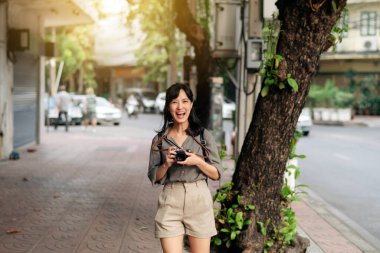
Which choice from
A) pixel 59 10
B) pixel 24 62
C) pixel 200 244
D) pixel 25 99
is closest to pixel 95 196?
pixel 200 244

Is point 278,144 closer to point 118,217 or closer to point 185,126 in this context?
point 185,126

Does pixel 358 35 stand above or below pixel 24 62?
above

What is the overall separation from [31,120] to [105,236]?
13.0 metres

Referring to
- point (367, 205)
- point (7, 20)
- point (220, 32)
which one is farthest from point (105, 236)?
point (7, 20)

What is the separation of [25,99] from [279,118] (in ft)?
46.4

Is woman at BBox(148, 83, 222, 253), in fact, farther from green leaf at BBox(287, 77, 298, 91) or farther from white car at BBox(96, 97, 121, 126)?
white car at BBox(96, 97, 121, 126)

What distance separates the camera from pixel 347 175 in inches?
520

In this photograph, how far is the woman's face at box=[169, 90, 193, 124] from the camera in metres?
4.11

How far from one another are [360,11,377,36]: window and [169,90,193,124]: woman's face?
38.4 m

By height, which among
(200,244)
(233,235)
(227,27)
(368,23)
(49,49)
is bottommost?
(233,235)

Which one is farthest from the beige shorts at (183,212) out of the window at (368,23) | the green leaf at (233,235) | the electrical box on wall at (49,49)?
the window at (368,23)

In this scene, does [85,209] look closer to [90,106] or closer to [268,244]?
[268,244]

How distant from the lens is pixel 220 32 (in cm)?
1375

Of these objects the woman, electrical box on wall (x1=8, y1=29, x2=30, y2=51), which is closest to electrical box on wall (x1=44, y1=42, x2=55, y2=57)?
electrical box on wall (x1=8, y1=29, x2=30, y2=51)
